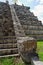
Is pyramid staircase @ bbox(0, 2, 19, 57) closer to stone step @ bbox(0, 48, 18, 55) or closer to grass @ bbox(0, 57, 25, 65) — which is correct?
stone step @ bbox(0, 48, 18, 55)

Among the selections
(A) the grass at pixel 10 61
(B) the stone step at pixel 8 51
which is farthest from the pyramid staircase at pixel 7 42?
(A) the grass at pixel 10 61

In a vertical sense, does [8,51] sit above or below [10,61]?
above

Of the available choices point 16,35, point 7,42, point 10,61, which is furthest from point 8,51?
point 16,35

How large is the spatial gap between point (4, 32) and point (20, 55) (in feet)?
14.3

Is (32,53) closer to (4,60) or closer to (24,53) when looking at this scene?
(24,53)

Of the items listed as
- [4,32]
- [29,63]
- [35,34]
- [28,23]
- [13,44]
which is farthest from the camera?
[28,23]

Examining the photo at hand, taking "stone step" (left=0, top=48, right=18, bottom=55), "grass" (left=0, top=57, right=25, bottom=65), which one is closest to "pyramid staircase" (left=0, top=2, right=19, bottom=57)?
"stone step" (left=0, top=48, right=18, bottom=55)

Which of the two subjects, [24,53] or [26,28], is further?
[26,28]

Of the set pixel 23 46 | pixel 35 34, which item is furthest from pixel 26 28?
pixel 23 46

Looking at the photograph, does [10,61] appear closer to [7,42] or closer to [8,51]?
[8,51]

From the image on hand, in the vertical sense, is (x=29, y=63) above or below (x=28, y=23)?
below

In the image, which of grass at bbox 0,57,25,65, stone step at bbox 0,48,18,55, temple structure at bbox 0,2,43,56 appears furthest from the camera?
stone step at bbox 0,48,18,55

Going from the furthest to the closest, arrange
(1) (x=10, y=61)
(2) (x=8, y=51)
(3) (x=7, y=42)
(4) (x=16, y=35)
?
(4) (x=16, y=35)
(3) (x=7, y=42)
(2) (x=8, y=51)
(1) (x=10, y=61)

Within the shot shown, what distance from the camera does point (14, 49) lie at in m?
8.05
